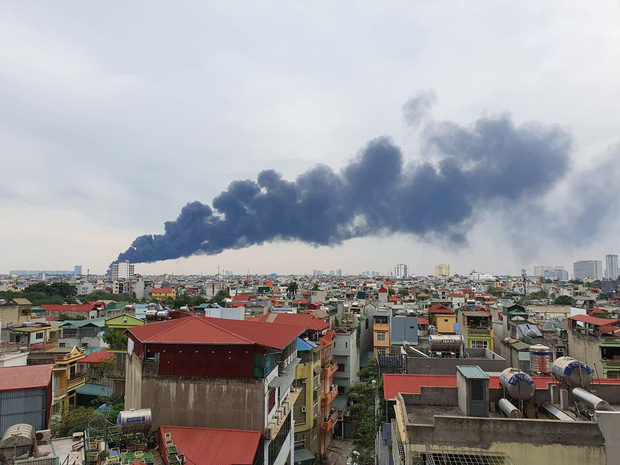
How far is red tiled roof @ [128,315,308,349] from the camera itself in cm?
1538

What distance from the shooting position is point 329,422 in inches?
1321

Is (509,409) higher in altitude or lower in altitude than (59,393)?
higher

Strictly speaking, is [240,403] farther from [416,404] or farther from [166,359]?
[416,404]

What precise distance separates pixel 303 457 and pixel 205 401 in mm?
15234

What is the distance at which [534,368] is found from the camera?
60.3ft

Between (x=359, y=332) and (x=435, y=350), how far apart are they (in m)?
22.3

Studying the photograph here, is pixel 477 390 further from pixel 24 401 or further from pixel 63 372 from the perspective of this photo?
pixel 63 372

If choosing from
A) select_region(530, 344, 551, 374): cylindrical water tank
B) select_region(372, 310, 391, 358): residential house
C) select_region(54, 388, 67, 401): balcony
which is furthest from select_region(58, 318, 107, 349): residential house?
select_region(530, 344, 551, 374): cylindrical water tank

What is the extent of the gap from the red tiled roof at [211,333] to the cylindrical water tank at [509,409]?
7.54m

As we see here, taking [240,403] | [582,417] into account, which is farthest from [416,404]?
[240,403]

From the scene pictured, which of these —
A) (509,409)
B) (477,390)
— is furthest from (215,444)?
(509,409)

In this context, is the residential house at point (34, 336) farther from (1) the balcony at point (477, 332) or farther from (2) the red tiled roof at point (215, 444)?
(1) the balcony at point (477, 332)

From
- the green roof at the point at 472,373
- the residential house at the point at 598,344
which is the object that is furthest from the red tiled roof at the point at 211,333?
the residential house at the point at 598,344

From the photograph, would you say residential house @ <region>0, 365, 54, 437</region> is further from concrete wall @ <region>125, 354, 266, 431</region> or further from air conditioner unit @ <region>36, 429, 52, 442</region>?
concrete wall @ <region>125, 354, 266, 431</region>
